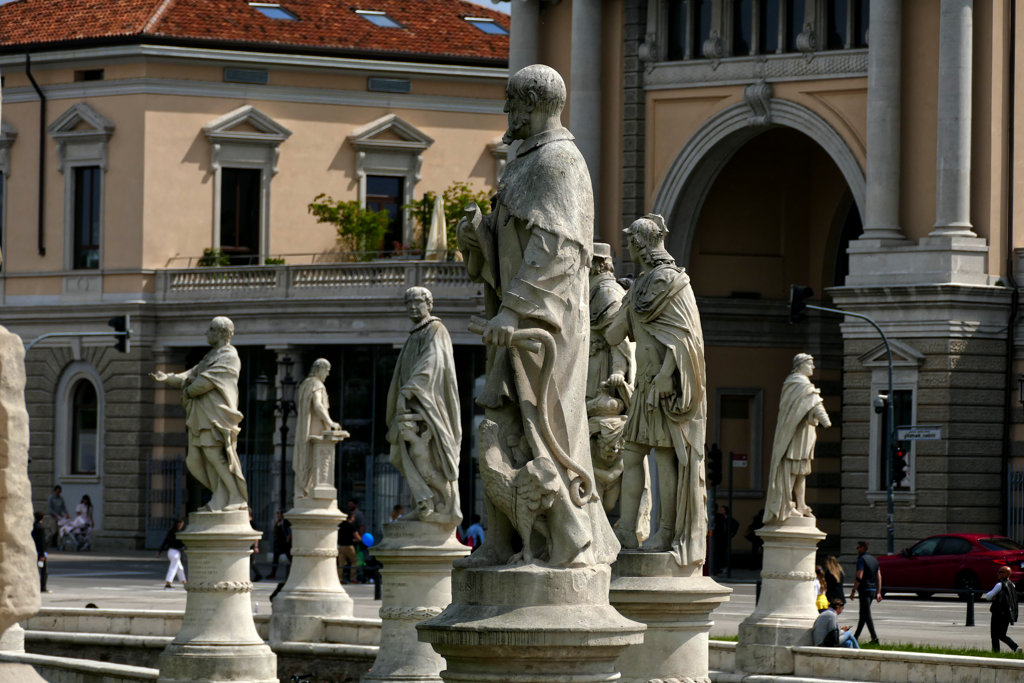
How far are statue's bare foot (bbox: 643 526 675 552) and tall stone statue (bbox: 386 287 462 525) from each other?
5350mm

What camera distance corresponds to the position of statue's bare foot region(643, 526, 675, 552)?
1273 cm

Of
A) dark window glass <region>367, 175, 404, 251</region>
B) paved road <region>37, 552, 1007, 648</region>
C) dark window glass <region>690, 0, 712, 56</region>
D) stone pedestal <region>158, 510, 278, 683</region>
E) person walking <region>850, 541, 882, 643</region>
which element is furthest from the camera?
dark window glass <region>367, 175, 404, 251</region>

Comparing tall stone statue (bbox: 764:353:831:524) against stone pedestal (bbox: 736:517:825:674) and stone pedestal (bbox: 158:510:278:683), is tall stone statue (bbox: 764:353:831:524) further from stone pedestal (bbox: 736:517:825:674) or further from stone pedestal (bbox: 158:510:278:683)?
stone pedestal (bbox: 158:510:278:683)

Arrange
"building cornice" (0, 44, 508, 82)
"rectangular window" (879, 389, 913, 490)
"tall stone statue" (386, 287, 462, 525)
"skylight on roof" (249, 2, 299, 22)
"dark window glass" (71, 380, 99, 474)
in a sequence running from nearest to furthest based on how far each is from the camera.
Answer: "tall stone statue" (386, 287, 462, 525)
"rectangular window" (879, 389, 913, 490)
"building cornice" (0, 44, 508, 82)
"dark window glass" (71, 380, 99, 474)
"skylight on roof" (249, 2, 299, 22)

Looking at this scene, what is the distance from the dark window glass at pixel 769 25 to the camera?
158 feet

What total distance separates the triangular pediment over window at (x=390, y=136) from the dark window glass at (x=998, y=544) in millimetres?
25323

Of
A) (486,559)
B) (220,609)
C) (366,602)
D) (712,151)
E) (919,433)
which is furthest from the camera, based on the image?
(712,151)

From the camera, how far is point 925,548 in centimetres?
3875

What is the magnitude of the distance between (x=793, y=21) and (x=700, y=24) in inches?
101

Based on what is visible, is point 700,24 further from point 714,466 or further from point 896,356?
point 714,466

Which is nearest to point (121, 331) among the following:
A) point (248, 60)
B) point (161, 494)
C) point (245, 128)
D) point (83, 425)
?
point (161, 494)

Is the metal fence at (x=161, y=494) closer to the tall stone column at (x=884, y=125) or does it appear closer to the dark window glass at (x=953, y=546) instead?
the tall stone column at (x=884, y=125)

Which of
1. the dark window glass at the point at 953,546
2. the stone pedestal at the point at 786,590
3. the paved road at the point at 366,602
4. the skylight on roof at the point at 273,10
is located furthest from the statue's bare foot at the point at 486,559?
the skylight on roof at the point at 273,10

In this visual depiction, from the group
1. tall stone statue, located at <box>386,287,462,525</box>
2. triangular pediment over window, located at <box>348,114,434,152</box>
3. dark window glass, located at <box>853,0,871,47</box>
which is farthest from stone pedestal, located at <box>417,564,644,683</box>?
triangular pediment over window, located at <box>348,114,434,152</box>
